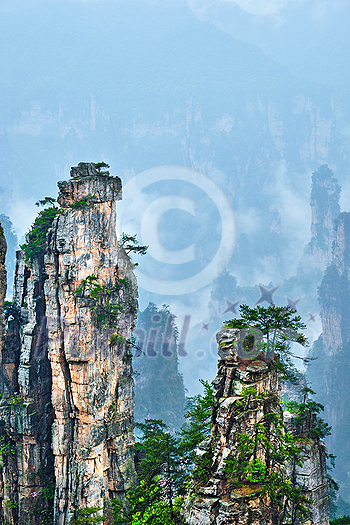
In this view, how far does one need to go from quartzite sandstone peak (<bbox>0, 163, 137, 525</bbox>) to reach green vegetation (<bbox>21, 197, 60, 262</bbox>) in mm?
426

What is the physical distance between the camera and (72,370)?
23281 millimetres

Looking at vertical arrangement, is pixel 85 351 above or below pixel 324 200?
below

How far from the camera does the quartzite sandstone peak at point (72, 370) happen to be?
76.0 ft

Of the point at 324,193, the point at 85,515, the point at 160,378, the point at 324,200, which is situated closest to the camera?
the point at 85,515

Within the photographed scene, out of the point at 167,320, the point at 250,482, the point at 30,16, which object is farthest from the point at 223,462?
the point at 30,16

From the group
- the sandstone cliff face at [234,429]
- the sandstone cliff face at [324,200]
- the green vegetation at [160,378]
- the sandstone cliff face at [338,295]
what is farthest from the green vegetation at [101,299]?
the sandstone cliff face at [324,200]

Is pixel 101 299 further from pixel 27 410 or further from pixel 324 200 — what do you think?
pixel 324 200

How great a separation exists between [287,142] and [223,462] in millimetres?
157754

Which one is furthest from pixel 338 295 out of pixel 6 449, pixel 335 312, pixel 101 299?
pixel 6 449

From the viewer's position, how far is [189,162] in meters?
156

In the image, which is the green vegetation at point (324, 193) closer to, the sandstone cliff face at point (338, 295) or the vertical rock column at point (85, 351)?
the sandstone cliff face at point (338, 295)

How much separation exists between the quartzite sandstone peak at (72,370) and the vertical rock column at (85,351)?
5 centimetres

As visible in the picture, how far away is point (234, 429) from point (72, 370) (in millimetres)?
11510

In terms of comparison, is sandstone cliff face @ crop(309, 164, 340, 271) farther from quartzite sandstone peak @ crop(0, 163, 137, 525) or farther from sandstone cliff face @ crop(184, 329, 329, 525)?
sandstone cliff face @ crop(184, 329, 329, 525)
